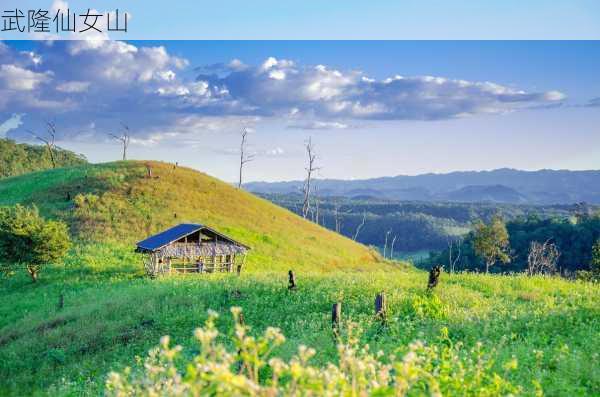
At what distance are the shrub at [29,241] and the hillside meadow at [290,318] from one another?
2.13 metres

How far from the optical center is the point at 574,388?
1059 centimetres

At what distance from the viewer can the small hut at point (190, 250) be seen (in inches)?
1786

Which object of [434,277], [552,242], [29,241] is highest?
[434,277]

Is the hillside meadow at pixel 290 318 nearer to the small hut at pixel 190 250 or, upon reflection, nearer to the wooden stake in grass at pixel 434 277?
the wooden stake in grass at pixel 434 277

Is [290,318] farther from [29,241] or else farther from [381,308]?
[29,241]

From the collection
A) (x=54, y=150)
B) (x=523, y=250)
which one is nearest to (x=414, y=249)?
(x=523, y=250)

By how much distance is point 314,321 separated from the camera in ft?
64.4

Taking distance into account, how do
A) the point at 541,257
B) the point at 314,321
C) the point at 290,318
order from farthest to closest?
the point at 541,257 < the point at 290,318 < the point at 314,321

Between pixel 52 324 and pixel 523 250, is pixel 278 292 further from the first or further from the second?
pixel 523 250

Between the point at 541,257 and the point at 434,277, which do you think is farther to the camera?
the point at 541,257

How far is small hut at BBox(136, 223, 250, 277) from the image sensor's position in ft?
149

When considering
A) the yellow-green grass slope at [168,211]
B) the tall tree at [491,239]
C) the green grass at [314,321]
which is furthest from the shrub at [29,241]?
the tall tree at [491,239]

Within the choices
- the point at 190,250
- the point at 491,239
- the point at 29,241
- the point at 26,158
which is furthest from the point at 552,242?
the point at 26,158

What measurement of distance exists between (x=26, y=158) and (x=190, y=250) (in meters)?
130
